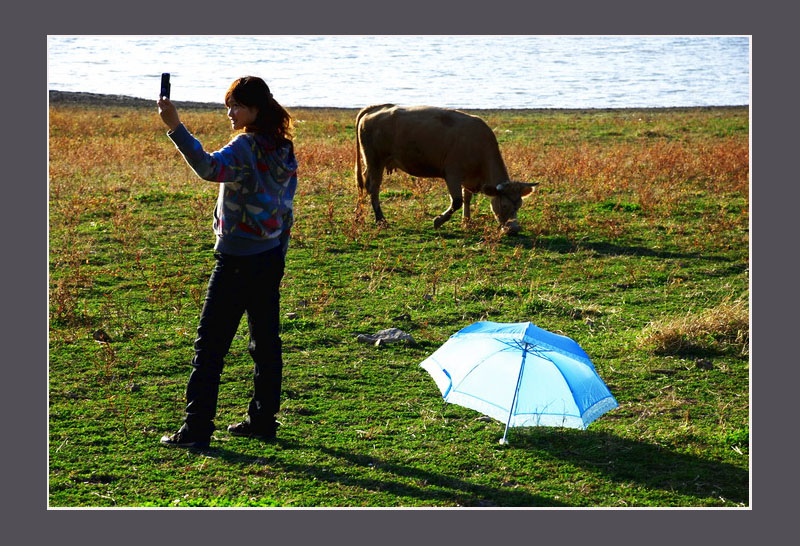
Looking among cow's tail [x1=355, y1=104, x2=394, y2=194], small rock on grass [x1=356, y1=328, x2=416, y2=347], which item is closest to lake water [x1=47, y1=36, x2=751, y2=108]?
cow's tail [x1=355, y1=104, x2=394, y2=194]

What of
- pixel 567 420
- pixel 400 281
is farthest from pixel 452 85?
pixel 567 420

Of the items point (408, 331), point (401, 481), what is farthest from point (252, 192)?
point (408, 331)

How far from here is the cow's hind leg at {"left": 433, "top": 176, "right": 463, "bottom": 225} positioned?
42.6 feet

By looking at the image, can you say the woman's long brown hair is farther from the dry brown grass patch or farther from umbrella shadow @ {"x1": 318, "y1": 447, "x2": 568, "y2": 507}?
the dry brown grass patch

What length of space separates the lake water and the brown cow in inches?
237

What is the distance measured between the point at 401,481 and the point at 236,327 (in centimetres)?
146

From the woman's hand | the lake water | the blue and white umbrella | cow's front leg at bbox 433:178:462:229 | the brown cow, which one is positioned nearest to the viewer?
the woman's hand

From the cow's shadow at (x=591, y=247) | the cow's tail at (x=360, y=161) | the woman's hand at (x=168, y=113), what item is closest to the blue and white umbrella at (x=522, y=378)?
the woman's hand at (x=168, y=113)

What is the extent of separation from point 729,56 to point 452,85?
1896 cm

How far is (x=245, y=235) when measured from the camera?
16.9 ft

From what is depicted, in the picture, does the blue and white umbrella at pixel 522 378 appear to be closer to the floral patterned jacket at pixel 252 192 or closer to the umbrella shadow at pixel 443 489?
the umbrella shadow at pixel 443 489

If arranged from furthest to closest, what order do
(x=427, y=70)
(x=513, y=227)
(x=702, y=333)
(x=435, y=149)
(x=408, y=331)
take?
(x=427, y=70), (x=435, y=149), (x=513, y=227), (x=408, y=331), (x=702, y=333)

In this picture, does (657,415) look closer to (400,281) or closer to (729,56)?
(400,281)

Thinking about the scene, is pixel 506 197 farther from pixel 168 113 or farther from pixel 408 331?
pixel 168 113
